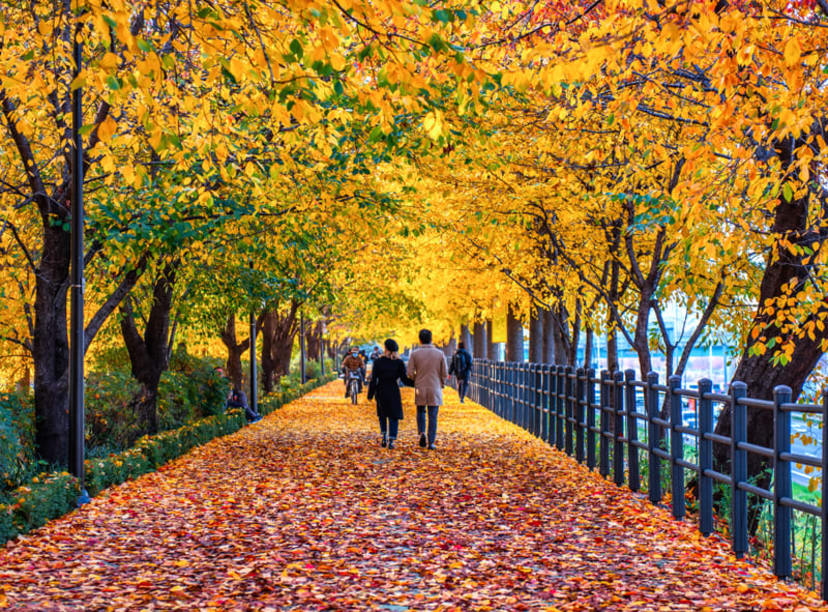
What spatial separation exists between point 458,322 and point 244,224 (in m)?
25.5

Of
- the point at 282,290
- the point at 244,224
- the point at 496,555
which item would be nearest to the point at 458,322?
the point at 282,290

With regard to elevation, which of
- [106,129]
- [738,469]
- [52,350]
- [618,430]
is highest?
[106,129]

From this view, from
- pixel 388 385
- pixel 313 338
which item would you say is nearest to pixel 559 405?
pixel 388 385

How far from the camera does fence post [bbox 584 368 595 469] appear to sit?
12.9 m

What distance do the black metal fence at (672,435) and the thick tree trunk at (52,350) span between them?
6916 millimetres

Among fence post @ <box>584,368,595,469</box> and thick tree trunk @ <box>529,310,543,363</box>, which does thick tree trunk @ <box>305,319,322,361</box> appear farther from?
fence post @ <box>584,368,595,469</box>

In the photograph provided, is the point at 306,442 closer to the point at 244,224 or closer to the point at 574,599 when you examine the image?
the point at 244,224

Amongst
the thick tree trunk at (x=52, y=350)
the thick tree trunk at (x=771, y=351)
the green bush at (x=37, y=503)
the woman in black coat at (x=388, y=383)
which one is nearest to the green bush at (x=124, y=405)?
the thick tree trunk at (x=52, y=350)

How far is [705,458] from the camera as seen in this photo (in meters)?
8.39

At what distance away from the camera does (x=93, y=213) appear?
11.7 m

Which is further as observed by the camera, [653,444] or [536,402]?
[536,402]

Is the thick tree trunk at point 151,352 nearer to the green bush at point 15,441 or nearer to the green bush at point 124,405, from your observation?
the green bush at point 124,405

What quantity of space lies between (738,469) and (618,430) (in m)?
4.18

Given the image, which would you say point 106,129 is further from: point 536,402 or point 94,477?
point 536,402
